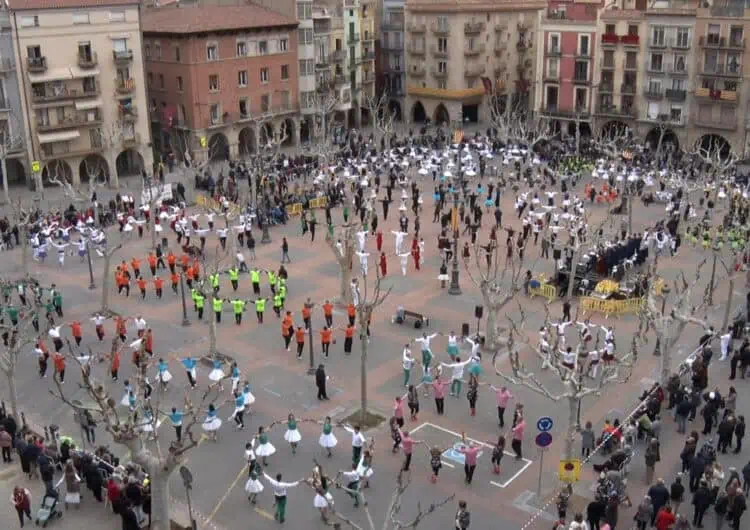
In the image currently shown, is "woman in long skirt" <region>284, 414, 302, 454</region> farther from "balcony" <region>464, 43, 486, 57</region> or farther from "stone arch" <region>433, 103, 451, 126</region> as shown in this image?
"stone arch" <region>433, 103, 451, 126</region>

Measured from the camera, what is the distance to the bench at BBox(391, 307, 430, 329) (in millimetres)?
34438

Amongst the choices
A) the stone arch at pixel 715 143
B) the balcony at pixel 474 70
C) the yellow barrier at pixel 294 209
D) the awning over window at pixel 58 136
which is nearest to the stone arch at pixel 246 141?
the awning over window at pixel 58 136

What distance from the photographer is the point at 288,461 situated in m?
24.6

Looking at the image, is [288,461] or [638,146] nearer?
[288,461]

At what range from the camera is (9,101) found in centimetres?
5703

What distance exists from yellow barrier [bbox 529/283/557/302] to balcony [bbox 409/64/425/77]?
171 feet

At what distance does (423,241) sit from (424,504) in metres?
25.3

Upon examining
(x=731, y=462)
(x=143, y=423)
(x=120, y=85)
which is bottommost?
(x=731, y=462)

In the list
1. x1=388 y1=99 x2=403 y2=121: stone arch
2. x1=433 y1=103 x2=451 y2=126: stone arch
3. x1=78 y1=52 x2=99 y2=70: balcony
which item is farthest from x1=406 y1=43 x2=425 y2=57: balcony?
x1=78 y1=52 x2=99 y2=70: balcony

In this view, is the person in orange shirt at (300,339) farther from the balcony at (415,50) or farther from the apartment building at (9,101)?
the balcony at (415,50)

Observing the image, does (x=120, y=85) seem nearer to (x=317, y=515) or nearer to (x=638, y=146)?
(x=638, y=146)

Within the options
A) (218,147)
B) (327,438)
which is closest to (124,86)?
(218,147)

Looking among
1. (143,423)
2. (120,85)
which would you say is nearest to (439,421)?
(143,423)

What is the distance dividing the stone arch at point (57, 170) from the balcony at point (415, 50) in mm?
38015
